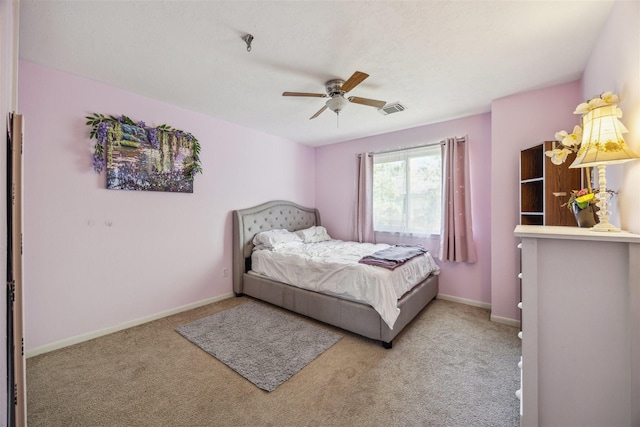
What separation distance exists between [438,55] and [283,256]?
101 inches

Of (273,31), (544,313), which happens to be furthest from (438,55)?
(544,313)

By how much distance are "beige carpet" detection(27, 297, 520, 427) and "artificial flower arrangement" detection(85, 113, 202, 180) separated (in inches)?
68.2

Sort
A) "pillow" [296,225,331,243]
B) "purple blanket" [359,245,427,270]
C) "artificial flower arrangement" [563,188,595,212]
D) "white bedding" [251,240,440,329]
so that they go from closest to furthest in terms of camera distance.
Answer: "artificial flower arrangement" [563,188,595,212]
"white bedding" [251,240,440,329]
"purple blanket" [359,245,427,270]
"pillow" [296,225,331,243]

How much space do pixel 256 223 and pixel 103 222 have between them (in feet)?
5.77

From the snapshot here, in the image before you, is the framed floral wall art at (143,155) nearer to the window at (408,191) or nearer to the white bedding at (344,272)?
the white bedding at (344,272)

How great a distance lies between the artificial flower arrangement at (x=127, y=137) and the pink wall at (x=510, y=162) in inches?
139

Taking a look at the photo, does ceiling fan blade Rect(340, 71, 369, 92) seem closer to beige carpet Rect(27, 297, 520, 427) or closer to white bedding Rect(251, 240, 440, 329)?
white bedding Rect(251, 240, 440, 329)

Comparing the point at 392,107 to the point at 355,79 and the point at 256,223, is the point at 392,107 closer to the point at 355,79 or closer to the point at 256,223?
the point at 355,79

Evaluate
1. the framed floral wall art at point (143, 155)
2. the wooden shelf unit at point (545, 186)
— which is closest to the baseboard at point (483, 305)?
the wooden shelf unit at point (545, 186)

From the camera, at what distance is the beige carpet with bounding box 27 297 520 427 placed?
60.8 inches

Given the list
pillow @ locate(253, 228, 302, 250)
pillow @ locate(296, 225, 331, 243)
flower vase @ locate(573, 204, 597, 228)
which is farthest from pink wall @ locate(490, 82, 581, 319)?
pillow @ locate(253, 228, 302, 250)

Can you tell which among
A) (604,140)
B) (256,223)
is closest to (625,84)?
(604,140)

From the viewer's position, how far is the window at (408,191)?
11.9ft

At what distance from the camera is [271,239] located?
11.7 ft
